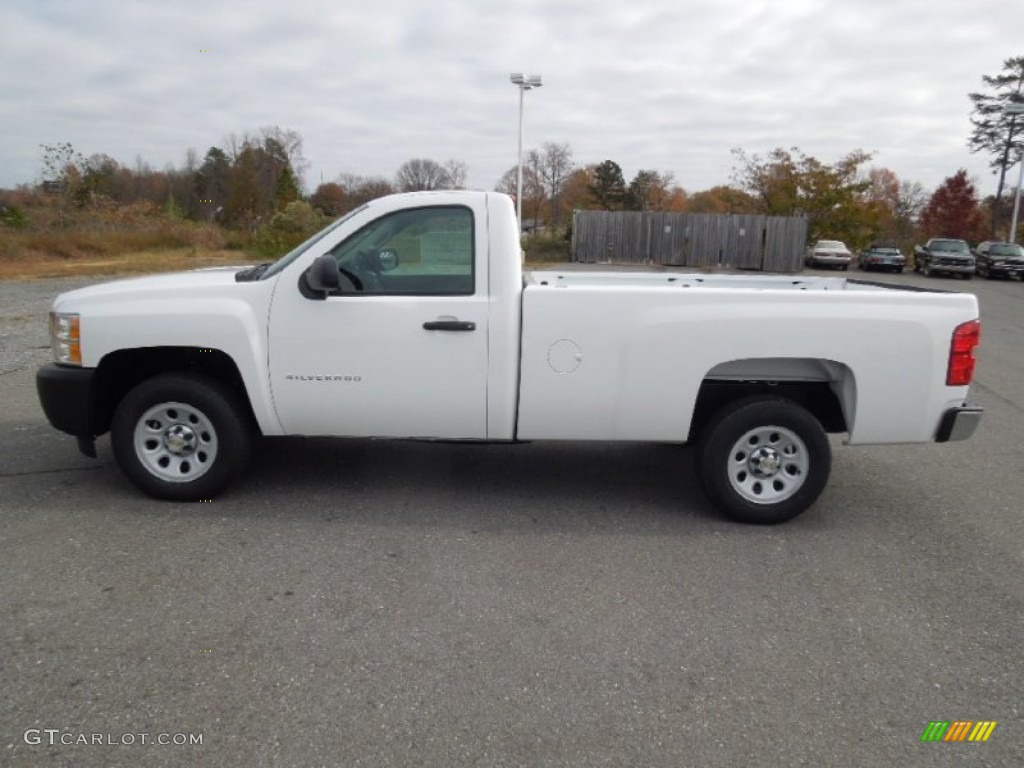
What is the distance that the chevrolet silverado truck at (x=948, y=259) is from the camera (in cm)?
3316

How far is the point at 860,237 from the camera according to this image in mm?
41781

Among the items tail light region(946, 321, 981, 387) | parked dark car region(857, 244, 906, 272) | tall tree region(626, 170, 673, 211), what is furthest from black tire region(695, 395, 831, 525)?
tall tree region(626, 170, 673, 211)

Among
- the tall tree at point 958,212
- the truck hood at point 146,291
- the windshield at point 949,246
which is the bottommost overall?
the truck hood at point 146,291

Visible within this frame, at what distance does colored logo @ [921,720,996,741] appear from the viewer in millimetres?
2760

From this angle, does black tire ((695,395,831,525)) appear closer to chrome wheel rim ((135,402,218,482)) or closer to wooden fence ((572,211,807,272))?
chrome wheel rim ((135,402,218,482))

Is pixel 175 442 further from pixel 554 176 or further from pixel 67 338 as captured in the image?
pixel 554 176

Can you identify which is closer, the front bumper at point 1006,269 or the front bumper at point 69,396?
the front bumper at point 69,396

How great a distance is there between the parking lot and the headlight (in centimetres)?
91

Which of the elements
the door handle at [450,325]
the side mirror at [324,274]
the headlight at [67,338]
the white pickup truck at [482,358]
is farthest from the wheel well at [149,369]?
the door handle at [450,325]

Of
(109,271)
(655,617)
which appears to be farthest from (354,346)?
(109,271)

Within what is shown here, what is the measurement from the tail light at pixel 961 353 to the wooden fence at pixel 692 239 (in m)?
30.9

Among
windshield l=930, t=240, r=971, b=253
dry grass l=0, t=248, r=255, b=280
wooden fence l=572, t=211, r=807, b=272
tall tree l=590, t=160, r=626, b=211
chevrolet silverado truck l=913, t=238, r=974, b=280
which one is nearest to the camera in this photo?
dry grass l=0, t=248, r=255, b=280

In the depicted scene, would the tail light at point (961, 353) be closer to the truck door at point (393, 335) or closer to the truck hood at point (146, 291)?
the truck door at point (393, 335)

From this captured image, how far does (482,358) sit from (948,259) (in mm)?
Answer: 35370
